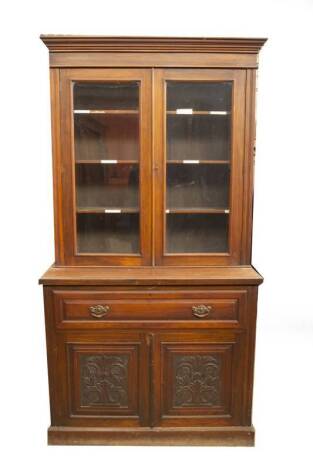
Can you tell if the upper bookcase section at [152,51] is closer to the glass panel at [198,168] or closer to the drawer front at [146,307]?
the glass panel at [198,168]

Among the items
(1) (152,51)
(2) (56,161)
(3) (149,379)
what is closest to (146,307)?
(3) (149,379)

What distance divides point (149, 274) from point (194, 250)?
294 mm

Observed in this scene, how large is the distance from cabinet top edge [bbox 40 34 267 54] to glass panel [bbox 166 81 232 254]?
0.59 feet

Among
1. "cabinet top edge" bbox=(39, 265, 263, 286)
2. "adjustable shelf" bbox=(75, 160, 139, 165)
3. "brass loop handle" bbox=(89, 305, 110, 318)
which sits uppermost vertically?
"adjustable shelf" bbox=(75, 160, 139, 165)

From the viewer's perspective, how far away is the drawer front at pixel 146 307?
2191mm

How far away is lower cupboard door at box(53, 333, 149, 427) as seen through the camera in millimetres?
2232

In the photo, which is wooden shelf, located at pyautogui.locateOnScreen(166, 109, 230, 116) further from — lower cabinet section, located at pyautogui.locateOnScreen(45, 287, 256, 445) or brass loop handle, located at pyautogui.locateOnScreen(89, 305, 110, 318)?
brass loop handle, located at pyautogui.locateOnScreen(89, 305, 110, 318)

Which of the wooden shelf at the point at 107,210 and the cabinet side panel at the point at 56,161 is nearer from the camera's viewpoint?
the cabinet side panel at the point at 56,161

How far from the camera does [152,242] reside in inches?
89.0

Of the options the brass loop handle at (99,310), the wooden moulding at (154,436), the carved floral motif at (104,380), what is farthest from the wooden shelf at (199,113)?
the wooden moulding at (154,436)

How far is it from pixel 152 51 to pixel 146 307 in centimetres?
125

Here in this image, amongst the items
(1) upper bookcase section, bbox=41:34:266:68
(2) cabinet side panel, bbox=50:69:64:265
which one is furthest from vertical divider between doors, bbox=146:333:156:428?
(1) upper bookcase section, bbox=41:34:266:68

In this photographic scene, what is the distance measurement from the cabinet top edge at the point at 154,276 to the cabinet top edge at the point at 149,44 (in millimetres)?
1073

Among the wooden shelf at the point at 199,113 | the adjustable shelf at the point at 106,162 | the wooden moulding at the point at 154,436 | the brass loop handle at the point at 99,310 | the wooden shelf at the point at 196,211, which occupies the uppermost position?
the wooden shelf at the point at 199,113
